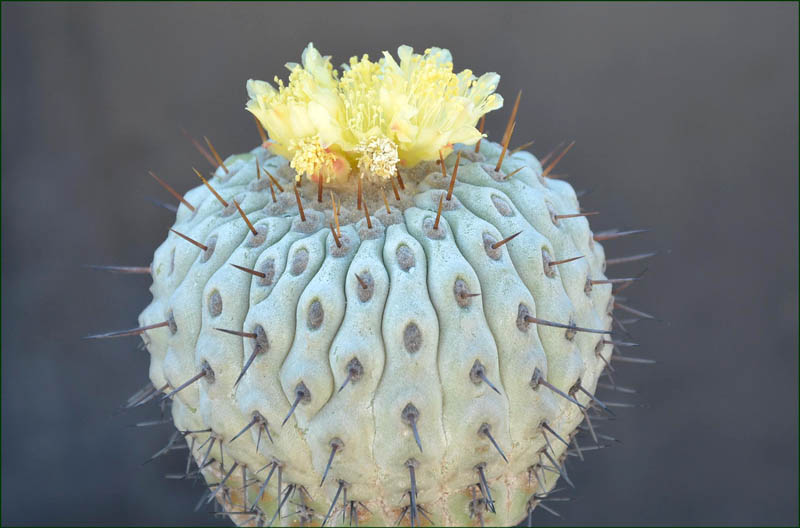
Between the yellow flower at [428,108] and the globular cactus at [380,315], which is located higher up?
the yellow flower at [428,108]

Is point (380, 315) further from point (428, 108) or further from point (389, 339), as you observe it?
point (428, 108)

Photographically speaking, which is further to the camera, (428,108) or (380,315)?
(428,108)

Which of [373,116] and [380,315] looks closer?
[380,315]

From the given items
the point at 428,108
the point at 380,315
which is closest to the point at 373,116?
the point at 428,108

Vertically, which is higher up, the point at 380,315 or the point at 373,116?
the point at 373,116

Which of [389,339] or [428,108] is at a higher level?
[428,108]

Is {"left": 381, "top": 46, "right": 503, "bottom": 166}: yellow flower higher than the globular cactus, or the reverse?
{"left": 381, "top": 46, "right": 503, "bottom": 166}: yellow flower

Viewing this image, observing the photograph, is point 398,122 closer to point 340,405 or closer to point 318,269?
point 318,269
